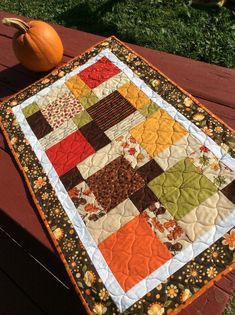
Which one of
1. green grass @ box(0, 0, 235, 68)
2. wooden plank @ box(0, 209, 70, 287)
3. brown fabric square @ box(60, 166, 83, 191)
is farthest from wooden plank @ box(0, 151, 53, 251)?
green grass @ box(0, 0, 235, 68)

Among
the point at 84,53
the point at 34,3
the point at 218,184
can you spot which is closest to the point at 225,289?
the point at 218,184

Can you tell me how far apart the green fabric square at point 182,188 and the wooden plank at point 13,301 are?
2.69ft

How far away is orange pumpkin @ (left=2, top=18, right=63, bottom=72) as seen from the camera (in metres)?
1.34

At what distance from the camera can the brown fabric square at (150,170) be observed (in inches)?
42.1

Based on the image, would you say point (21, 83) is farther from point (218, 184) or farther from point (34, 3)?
point (34, 3)

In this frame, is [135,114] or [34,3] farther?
[34,3]

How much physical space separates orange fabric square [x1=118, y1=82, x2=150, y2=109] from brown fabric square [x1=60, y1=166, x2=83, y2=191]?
326 millimetres

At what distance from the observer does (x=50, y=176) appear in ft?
3.90

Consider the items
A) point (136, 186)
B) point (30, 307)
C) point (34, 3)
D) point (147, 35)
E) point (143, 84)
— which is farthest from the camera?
point (34, 3)

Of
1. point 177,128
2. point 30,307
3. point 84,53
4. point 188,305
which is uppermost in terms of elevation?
point 84,53

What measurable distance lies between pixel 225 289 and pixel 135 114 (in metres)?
0.64

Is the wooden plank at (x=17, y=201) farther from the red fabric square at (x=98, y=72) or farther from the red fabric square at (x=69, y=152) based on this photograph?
the red fabric square at (x=98, y=72)

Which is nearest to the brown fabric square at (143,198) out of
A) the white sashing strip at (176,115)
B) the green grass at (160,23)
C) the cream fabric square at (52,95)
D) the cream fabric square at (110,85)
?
the white sashing strip at (176,115)

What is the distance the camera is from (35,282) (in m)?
1.52
